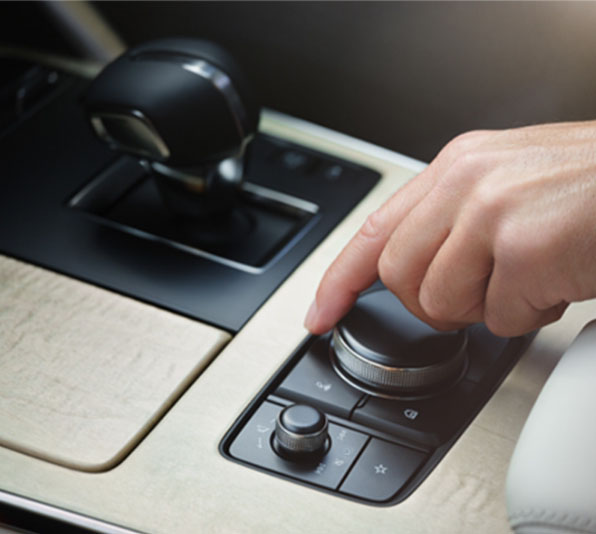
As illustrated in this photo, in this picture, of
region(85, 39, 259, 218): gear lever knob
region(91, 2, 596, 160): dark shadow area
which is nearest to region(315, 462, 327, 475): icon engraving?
region(85, 39, 259, 218): gear lever knob

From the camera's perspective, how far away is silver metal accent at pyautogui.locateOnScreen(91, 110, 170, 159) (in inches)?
25.7

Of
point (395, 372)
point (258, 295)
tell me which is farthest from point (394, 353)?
point (258, 295)

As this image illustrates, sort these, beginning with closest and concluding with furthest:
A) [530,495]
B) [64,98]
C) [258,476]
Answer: [530,495] → [258,476] → [64,98]

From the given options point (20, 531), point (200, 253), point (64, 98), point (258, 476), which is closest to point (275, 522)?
point (258, 476)

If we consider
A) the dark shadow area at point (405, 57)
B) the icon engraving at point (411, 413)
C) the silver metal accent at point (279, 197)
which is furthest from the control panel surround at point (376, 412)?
the dark shadow area at point (405, 57)

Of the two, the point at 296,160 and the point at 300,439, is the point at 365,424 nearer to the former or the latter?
the point at 300,439

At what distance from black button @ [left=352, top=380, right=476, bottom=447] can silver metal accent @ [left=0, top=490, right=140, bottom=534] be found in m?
0.16

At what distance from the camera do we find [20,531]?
1.65ft

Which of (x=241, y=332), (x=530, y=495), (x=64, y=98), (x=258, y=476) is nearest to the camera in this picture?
(x=530, y=495)

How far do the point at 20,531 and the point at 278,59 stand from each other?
23.1 inches

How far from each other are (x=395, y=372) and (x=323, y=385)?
5 cm

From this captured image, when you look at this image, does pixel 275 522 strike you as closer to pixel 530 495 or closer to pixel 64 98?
pixel 530 495

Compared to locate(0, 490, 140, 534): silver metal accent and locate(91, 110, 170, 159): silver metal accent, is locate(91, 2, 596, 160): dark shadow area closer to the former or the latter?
locate(91, 110, 170, 159): silver metal accent

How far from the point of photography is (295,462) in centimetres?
53
